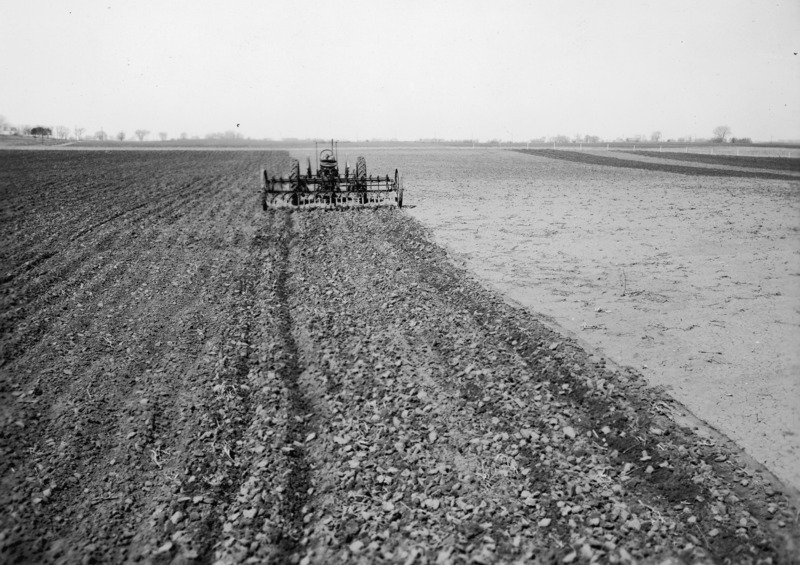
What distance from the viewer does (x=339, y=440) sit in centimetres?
530

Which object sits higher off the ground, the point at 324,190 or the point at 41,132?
the point at 41,132

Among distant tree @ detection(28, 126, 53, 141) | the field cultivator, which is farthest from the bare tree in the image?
the field cultivator

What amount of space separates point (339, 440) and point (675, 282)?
8.19 m

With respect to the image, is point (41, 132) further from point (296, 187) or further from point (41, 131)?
point (296, 187)

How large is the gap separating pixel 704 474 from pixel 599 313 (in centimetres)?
424

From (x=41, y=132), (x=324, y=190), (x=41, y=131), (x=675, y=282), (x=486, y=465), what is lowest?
(x=486, y=465)

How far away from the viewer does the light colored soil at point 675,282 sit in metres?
6.09

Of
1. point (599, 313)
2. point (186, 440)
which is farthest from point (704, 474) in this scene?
point (186, 440)

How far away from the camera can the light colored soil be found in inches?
240

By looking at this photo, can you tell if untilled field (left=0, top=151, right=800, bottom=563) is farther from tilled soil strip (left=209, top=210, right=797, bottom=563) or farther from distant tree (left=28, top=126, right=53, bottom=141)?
distant tree (left=28, top=126, right=53, bottom=141)

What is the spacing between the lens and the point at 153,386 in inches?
253

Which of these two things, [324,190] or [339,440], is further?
[324,190]

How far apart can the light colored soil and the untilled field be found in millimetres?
701

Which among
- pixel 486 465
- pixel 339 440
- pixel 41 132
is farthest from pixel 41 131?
Result: pixel 486 465
